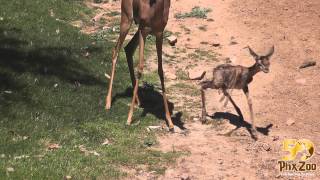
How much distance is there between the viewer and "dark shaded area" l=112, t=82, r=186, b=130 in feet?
43.9

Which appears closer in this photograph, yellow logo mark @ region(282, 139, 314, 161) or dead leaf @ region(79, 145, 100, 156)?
dead leaf @ region(79, 145, 100, 156)

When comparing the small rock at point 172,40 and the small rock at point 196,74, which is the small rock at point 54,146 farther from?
the small rock at point 172,40

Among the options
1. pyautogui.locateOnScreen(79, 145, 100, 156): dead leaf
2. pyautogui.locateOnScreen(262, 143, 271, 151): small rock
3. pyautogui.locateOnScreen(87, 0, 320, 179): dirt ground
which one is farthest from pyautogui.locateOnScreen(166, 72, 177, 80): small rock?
pyautogui.locateOnScreen(79, 145, 100, 156): dead leaf

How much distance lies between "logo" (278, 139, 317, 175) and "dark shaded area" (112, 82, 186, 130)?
97.2 inches

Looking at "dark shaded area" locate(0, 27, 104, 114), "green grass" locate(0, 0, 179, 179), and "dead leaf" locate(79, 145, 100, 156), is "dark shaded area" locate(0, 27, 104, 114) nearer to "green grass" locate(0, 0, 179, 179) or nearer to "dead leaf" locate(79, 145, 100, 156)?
"green grass" locate(0, 0, 179, 179)

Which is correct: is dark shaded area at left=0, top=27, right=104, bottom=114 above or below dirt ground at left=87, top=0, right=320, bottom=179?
above

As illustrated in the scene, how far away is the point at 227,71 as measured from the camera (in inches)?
496

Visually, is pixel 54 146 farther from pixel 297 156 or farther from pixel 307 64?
pixel 307 64

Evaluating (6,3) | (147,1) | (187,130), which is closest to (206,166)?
(187,130)

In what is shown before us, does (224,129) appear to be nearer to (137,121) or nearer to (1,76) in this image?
(137,121)

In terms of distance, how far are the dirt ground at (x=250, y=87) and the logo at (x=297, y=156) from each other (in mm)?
137

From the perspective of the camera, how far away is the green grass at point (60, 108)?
10.3 m

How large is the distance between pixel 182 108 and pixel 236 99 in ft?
5.33

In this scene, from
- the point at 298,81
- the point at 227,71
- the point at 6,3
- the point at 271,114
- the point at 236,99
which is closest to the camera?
the point at 227,71
